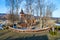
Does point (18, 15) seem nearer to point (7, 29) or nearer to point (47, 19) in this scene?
point (7, 29)

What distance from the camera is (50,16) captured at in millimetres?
7039

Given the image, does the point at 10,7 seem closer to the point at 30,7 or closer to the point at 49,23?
the point at 30,7

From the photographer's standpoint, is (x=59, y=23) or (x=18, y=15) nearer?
(x=59, y=23)

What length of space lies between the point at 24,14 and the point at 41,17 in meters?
1.00

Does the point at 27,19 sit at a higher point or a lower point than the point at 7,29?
higher

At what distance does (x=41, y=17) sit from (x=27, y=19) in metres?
0.82

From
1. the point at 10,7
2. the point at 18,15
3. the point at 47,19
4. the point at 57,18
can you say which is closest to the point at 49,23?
the point at 47,19

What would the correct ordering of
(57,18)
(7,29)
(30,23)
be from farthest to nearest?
(30,23), (7,29), (57,18)

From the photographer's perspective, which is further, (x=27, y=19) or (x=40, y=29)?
(x=27, y=19)

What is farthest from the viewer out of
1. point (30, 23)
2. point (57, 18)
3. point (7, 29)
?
point (30, 23)

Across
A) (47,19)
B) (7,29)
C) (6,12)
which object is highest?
(6,12)

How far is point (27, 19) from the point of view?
23.4ft

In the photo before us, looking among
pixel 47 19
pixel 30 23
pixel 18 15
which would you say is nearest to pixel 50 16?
pixel 47 19

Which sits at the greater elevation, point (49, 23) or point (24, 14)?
point (24, 14)
